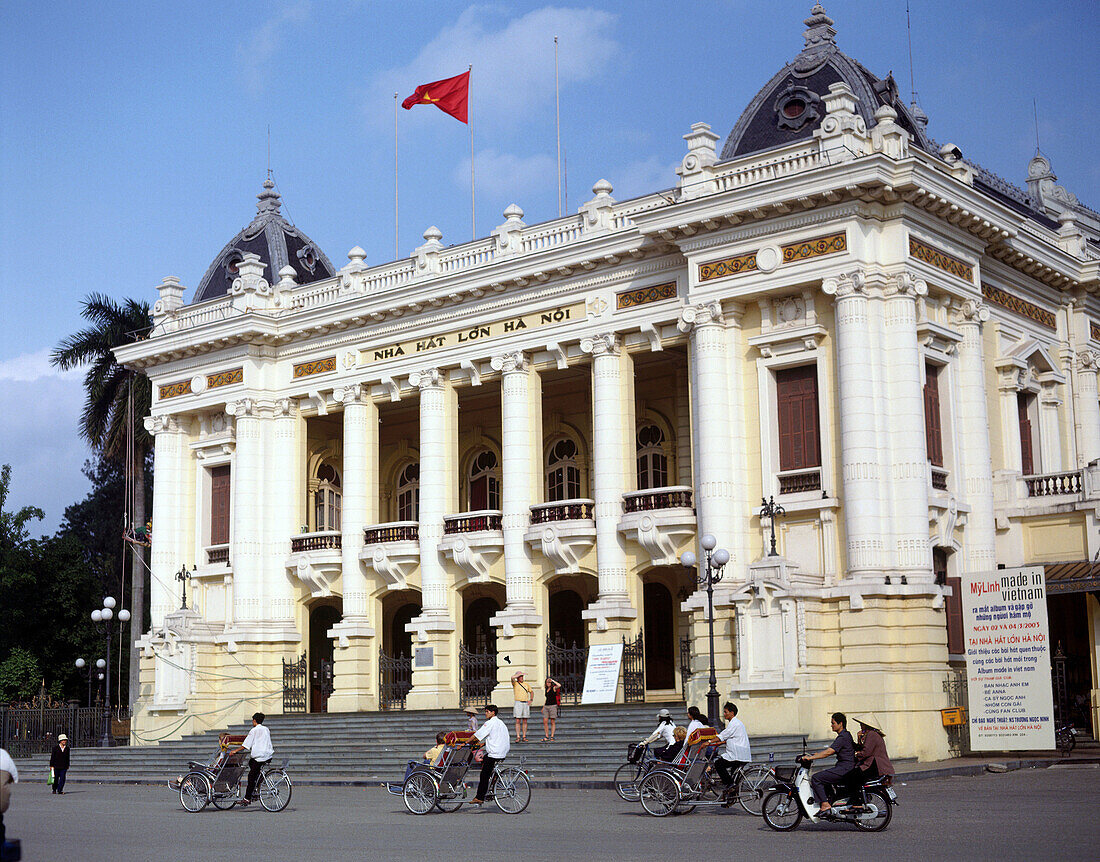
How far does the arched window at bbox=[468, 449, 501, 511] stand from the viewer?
4234 cm

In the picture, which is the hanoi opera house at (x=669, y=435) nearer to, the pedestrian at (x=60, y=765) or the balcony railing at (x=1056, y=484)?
the balcony railing at (x=1056, y=484)

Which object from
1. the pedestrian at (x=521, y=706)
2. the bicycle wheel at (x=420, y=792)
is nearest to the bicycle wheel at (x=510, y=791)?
the bicycle wheel at (x=420, y=792)

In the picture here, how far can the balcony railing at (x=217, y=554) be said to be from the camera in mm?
40969

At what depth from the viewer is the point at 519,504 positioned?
118 feet

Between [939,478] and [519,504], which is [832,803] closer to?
[939,478]

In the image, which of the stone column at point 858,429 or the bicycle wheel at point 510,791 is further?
the stone column at point 858,429

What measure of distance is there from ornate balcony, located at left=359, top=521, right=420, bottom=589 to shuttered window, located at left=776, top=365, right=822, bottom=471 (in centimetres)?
1156

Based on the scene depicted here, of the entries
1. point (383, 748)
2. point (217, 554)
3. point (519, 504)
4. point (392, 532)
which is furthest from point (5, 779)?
point (217, 554)

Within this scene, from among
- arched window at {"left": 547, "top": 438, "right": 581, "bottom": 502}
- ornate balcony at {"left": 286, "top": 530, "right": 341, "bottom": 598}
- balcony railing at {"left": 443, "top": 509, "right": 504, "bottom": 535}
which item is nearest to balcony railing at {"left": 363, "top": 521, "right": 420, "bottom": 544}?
balcony railing at {"left": 443, "top": 509, "right": 504, "bottom": 535}

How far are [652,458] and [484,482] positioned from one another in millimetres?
6161

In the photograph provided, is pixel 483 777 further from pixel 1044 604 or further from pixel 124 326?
pixel 124 326

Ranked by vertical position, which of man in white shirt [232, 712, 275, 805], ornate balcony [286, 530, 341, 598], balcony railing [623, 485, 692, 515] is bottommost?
man in white shirt [232, 712, 275, 805]

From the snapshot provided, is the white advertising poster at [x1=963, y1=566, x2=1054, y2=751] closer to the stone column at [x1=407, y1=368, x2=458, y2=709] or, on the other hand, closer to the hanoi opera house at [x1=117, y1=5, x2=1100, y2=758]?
the hanoi opera house at [x1=117, y1=5, x2=1100, y2=758]

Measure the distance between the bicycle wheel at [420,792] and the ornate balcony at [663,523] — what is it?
1353 cm
